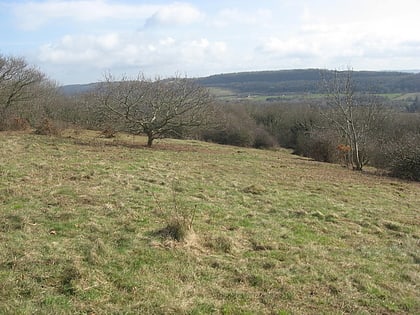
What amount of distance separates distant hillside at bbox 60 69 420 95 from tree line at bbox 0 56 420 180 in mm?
47690

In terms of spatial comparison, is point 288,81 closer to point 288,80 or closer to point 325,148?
point 288,80

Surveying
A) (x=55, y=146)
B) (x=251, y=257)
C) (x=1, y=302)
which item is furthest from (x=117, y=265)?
(x=55, y=146)

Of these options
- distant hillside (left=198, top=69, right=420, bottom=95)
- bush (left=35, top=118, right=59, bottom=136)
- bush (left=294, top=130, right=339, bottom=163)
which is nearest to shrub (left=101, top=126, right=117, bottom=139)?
bush (left=35, top=118, right=59, bottom=136)

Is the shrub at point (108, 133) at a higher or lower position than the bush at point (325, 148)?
higher

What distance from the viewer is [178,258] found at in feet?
20.2

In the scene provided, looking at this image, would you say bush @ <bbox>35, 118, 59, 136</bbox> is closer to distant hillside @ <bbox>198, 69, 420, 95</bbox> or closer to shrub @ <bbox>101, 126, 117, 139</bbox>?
shrub @ <bbox>101, 126, 117, 139</bbox>

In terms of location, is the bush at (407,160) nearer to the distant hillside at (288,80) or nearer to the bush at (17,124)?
the bush at (17,124)

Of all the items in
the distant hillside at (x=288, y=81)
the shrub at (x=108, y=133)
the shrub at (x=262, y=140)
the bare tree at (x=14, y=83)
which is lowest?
the shrub at (x=262, y=140)

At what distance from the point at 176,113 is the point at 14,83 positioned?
14257 mm

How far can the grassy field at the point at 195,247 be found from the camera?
195 inches

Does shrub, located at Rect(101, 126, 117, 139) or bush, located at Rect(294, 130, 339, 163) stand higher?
shrub, located at Rect(101, 126, 117, 139)

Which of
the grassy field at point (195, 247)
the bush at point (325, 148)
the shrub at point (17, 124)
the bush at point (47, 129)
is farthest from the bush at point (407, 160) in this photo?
the shrub at point (17, 124)

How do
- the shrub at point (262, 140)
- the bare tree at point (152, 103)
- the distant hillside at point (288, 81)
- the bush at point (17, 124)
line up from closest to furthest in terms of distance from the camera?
1. the bare tree at point (152, 103)
2. the bush at point (17, 124)
3. the shrub at point (262, 140)
4. the distant hillside at point (288, 81)

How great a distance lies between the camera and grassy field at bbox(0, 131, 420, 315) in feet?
16.2
